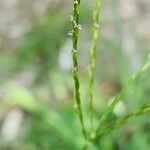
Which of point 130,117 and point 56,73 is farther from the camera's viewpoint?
point 56,73

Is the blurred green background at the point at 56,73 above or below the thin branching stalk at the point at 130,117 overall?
below

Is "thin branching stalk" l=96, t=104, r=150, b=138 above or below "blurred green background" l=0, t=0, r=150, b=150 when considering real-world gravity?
above

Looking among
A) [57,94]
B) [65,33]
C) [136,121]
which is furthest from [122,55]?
[65,33]

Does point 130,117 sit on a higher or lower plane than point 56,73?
higher

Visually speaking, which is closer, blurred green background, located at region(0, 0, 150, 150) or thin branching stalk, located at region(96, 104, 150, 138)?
thin branching stalk, located at region(96, 104, 150, 138)

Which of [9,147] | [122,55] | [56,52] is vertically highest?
[122,55]

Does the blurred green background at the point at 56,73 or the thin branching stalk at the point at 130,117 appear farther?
the blurred green background at the point at 56,73

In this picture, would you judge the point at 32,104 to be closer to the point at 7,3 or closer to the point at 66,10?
the point at 66,10

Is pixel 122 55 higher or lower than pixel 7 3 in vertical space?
higher
